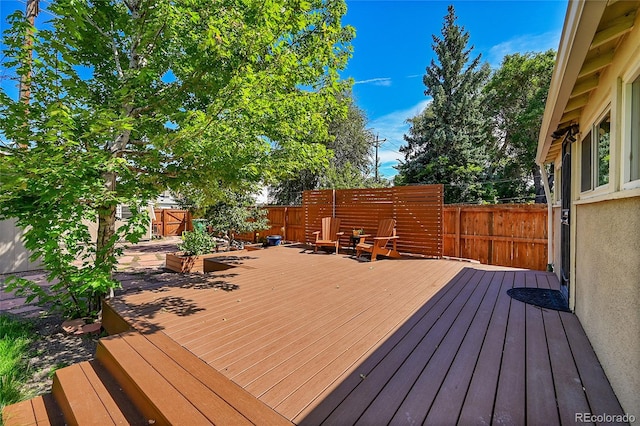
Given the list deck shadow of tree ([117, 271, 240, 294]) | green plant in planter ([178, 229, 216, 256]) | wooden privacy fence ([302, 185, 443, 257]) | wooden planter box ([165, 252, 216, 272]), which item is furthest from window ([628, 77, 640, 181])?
green plant in planter ([178, 229, 216, 256])

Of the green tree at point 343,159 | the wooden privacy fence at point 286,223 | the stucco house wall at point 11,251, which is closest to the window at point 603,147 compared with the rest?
the wooden privacy fence at point 286,223

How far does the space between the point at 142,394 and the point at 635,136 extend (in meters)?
3.28

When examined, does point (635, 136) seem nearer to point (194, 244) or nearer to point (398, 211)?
point (398, 211)

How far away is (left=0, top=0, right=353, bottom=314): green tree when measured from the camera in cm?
274

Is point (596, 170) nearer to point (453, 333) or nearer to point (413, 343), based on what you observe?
point (453, 333)

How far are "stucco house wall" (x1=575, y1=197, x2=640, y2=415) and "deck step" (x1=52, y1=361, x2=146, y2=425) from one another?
9.01 feet

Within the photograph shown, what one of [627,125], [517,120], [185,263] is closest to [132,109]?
[185,263]

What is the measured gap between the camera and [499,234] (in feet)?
21.0

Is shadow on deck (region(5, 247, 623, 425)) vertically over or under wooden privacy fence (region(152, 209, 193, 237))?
under

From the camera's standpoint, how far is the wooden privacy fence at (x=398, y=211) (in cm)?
653

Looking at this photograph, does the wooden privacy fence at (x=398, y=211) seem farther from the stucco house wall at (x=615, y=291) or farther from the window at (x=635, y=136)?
the window at (x=635, y=136)

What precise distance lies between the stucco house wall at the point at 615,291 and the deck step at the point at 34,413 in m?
3.45

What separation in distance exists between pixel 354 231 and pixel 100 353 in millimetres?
5712

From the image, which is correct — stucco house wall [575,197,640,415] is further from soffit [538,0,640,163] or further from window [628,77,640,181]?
soffit [538,0,640,163]
